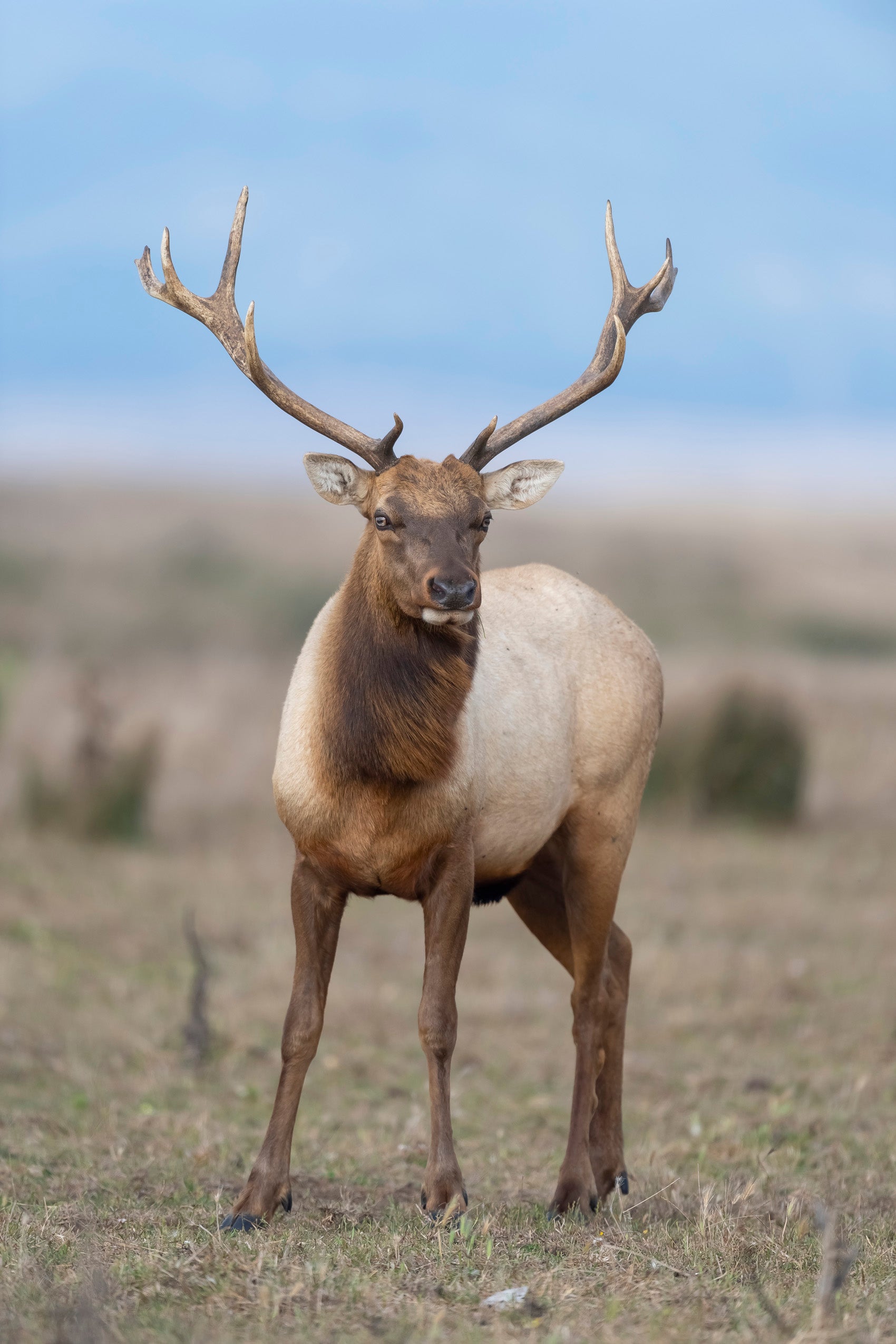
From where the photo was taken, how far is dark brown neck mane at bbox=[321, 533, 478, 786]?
575 centimetres

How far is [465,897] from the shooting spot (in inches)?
230

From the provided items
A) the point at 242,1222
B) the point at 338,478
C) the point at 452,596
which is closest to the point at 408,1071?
the point at 242,1222

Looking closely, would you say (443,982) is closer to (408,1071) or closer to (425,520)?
(425,520)

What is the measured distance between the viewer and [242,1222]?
5.42 m

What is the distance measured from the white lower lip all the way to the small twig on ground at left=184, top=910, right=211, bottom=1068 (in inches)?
155

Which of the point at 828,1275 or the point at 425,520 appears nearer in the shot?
the point at 828,1275

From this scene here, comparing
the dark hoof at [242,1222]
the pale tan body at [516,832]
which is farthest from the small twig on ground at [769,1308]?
the dark hoof at [242,1222]

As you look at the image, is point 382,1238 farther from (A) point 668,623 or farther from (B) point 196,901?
(A) point 668,623

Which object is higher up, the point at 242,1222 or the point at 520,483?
the point at 520,483

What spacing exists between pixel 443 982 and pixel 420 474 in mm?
1985

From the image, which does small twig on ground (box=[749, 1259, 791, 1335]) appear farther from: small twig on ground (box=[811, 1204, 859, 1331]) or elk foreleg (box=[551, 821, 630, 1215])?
elk foreleg (box=[551, 821, 630, 1215])

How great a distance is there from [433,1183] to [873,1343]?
205cm

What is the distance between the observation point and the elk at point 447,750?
5758 mm

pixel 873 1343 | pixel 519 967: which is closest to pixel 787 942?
pixel 519 967
